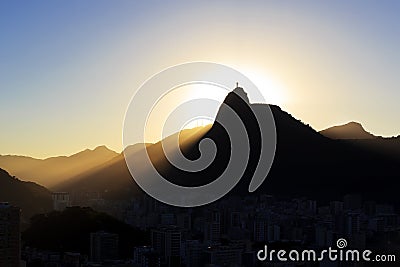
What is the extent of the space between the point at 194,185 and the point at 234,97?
2.56m

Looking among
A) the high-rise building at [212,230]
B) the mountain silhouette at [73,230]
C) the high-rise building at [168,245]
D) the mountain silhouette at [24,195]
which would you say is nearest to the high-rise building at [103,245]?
the mountain silhouette at [73,230]

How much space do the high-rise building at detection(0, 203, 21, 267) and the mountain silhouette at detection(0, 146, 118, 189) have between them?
11.2 meters


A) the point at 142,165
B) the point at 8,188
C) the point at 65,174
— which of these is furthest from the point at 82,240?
the point at 65,174

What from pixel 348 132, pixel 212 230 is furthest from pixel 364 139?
pixel 212 230

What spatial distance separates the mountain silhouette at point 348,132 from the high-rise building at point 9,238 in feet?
42.5

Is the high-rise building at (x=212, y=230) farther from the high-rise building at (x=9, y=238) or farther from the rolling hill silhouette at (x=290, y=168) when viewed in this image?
the high-rise building at (x=9, y=238)

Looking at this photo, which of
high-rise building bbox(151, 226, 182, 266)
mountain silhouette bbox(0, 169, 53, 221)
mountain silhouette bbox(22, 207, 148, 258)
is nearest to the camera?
high-rise building bbox(151, 226, 182, 266)

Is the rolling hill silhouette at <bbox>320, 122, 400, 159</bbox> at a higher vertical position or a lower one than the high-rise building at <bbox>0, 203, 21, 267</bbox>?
higher

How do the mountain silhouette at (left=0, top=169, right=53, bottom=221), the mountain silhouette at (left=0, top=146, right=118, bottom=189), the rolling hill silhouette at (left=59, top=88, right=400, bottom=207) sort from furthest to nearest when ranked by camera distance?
1. the mountain silhouette at (left=0, top=146, right=118, bottom=189)
2. the rolling hill silhouette at (left=59, top=88, right=400, bottom=207)
3. the mountain silhouette at (left=0, top=169, right=53, bottom=221)

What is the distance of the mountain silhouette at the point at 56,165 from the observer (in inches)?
706

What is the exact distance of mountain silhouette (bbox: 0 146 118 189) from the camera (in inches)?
706

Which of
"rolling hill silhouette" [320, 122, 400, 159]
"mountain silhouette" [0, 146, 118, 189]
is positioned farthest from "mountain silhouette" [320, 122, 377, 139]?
"mountain silhouette" [0, 146, 118, 189]

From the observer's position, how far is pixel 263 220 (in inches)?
365

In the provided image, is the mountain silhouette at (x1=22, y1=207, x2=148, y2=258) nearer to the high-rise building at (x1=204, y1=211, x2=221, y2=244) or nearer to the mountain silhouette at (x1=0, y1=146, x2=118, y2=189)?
the high-rise building at (x1=204, y1=211, x2=221, y2=244)
